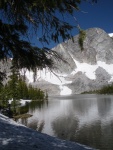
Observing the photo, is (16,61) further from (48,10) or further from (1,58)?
(48,10)

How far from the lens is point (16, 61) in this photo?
27.5ft

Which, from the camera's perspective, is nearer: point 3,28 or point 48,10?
point 48,10

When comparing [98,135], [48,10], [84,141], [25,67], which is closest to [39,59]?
[25,67]

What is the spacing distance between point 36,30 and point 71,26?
1.08m

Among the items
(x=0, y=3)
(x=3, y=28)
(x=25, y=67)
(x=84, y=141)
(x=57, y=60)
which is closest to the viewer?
(x=0, y=3)

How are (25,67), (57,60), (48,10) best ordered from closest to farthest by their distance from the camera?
(48,10) → (57,60) → (25,67)

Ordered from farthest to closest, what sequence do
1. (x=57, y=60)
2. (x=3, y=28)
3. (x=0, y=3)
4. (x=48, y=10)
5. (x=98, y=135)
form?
(x=98, y=135) → (x=57, y=60) → (x=3, y=28) → (x=48, y=10) → (x=0, y=3)

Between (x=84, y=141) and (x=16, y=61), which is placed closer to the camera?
(x=16, y=61)

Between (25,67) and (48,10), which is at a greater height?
(48,10)

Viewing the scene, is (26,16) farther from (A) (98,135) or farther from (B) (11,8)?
(A) (98,135)

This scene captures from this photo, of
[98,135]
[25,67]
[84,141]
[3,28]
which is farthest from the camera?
[98,135]

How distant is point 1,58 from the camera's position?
7.95 metres

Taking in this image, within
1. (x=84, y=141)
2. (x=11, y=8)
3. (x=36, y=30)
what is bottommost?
(x=84, y=141)

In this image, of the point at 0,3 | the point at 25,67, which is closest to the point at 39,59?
the point at 25,67
